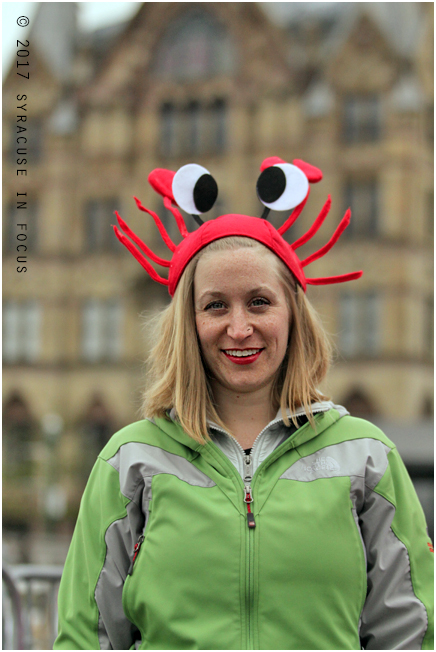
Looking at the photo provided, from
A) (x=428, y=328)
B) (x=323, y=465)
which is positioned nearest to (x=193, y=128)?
(x=428, y=328)

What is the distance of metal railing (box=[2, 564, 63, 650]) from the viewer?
4.00 meters

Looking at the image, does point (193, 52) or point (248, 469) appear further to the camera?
point (193, 52)

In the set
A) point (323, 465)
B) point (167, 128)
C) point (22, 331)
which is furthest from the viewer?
point (22, 331)

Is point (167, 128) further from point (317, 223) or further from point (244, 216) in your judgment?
point (244, 216)

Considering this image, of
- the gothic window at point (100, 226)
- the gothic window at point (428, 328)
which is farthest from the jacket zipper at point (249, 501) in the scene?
the gothic window at point (100, 226)

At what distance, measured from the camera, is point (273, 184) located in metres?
2.66

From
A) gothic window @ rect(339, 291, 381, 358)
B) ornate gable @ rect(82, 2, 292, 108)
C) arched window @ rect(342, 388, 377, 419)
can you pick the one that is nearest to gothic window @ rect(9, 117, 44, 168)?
ornate gable @ rect(82, 2, 292, 108)

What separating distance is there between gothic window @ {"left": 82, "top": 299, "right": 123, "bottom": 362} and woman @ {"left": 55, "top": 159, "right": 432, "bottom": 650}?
80.0 ft

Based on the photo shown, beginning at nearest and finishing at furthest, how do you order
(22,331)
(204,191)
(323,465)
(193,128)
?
(323,465) < (204,191) < (193,128) < (22,331)

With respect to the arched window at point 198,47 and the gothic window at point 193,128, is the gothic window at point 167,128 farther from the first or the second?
the arched window at point 198,47

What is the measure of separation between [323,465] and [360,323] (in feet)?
74.6

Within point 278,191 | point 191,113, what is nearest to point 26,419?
point 191,113

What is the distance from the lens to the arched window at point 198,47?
2627 cm

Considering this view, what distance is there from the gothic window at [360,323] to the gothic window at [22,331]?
34.6 ft
